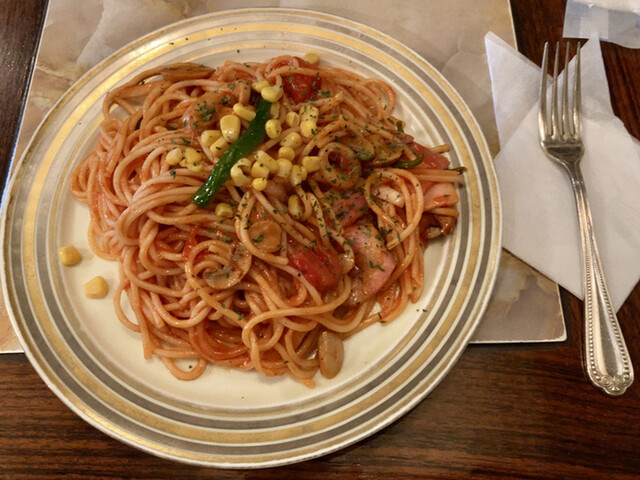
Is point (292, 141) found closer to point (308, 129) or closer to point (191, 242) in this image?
point (308, 129)

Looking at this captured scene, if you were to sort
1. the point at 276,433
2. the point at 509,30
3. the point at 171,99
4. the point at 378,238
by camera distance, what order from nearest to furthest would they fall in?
the point at 276,433, the point at 378,238, the point at 171,99, the point at 509,30

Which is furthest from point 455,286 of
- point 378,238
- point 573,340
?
point 573,340

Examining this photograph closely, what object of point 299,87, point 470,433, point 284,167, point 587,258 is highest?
point 299,87

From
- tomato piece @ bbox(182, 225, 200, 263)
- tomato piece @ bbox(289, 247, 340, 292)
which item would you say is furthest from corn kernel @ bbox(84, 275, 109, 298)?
tomato piece @ bbox(289, 247, 340, 292)

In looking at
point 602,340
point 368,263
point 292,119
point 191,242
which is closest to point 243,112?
point 292,119

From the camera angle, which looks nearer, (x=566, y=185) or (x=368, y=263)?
(x=368, y=263)

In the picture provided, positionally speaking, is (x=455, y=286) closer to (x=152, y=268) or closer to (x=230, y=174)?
(x=230, y=174)
